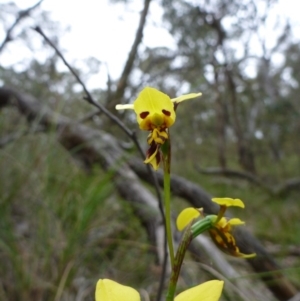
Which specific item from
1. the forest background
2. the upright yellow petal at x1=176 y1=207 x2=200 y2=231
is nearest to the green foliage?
the forest background

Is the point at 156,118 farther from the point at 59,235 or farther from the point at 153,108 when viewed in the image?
the point at 59,235

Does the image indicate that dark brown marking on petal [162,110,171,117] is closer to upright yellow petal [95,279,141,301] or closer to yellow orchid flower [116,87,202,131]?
yellow orchid flower [116,87,202,131]

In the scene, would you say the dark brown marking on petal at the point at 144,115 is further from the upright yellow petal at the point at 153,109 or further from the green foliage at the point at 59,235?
the green foliage at the point at 59,235

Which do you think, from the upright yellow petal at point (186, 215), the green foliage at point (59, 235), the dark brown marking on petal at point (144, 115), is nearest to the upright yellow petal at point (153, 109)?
the dark brown marking on petal at point (144, 115)

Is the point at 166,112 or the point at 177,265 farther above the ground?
the point at 166,112

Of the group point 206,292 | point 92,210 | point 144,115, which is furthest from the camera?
point 92,210

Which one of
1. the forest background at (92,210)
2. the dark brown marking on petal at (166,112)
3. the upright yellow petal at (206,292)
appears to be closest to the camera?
the upright yellow petal at (206,292)

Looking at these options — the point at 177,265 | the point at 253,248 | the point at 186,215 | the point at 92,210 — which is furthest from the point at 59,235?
the point at 177,265
